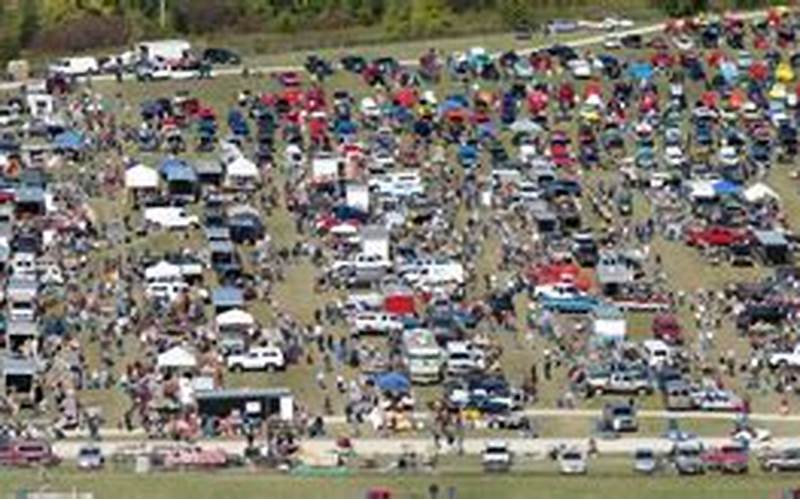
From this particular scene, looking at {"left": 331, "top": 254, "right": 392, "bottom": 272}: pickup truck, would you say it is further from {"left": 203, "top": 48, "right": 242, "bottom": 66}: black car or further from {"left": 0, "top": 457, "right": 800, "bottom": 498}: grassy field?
{"left": 203, "top": 48, "right": 242, "bottom": 66}: black car

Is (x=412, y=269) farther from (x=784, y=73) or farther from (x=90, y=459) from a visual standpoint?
(x=784, y=73)

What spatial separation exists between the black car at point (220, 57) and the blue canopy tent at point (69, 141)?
11.9 metres

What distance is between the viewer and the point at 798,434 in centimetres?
7331

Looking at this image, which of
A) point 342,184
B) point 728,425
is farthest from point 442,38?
point 728,425

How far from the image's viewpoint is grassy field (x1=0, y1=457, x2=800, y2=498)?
6644cm

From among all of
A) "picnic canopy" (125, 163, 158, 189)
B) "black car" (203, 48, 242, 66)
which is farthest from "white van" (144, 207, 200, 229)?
"black car" (203, 48, 242, 66)

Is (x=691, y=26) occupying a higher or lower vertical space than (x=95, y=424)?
higher

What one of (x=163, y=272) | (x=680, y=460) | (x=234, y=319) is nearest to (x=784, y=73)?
(x=163, y=272)

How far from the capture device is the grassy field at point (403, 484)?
66438mm

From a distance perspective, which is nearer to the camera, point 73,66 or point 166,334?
A: point 166,334

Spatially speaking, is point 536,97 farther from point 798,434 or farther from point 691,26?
point 798,434

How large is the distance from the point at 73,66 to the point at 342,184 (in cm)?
1882

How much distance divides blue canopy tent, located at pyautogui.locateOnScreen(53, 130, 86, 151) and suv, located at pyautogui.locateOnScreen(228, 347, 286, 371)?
73.0ft

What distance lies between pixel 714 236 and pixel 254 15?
120 feet
